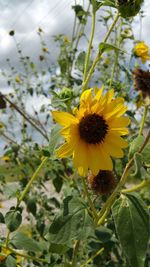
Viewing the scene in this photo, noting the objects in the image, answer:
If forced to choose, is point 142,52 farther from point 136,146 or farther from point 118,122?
point 136,146

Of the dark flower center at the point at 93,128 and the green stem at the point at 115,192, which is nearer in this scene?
the green stem at the point at 115,192

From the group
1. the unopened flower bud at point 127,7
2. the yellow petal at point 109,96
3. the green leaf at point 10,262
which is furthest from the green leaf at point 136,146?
the green leaf at point 10,262

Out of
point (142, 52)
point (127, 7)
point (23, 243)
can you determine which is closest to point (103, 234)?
point (23, 243)

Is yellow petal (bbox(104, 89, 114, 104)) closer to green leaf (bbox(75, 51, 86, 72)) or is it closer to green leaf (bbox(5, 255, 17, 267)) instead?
green leaf (bbox(75, 51, 86, 72))

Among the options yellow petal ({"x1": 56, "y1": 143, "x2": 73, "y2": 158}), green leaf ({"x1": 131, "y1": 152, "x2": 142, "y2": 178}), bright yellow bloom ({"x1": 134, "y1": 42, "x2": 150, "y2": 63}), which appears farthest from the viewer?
bright yellow bloom ({"x1": 134, "y1": 42, "x2": 150, "y2": 63})

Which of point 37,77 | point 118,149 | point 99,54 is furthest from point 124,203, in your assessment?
point 37,77

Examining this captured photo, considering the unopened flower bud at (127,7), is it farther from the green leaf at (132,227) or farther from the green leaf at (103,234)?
the green leaf at (103,234)

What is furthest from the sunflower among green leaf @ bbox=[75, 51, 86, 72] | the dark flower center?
green leaf @ bbox=[75, 51, 86, 72]
